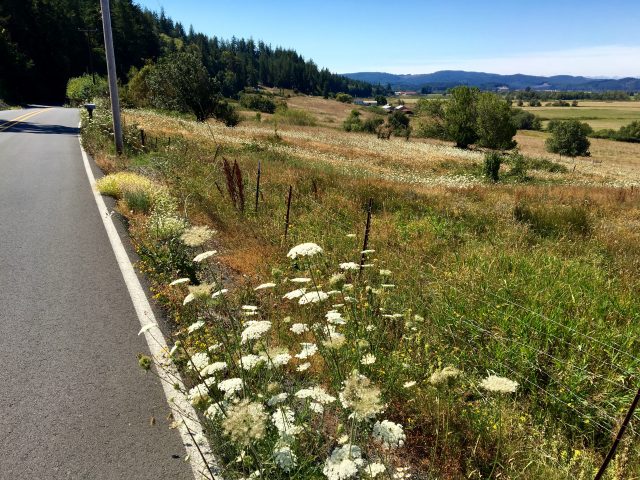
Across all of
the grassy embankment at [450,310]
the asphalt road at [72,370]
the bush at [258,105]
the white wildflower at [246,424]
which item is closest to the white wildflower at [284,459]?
the grassy embankment at [450,310]

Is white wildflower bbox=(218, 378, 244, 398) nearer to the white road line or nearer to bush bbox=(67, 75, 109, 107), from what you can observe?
the white road line

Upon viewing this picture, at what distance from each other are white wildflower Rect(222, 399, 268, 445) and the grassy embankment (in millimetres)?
332

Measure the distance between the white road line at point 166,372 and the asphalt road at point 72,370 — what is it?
0.08m

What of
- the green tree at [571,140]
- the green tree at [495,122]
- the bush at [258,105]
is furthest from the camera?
the bush at [258,105]

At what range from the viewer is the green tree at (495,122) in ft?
184

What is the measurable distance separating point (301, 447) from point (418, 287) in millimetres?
2761

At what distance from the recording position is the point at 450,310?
4570 millimetres

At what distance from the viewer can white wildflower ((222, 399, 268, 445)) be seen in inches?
76.9

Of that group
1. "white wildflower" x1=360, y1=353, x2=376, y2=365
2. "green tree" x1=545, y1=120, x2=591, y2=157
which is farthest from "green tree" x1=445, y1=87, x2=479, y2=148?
"white wildflower" x1=360, y1=353, x2=376, y2=365

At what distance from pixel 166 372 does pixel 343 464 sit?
228cm

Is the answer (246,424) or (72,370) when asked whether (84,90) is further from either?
(246,424)

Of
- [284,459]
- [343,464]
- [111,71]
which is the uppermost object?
[111,71]

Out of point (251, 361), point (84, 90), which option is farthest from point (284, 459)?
point (84, 90)

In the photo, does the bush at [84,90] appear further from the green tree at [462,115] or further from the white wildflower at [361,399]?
the green tree at [462,115]
